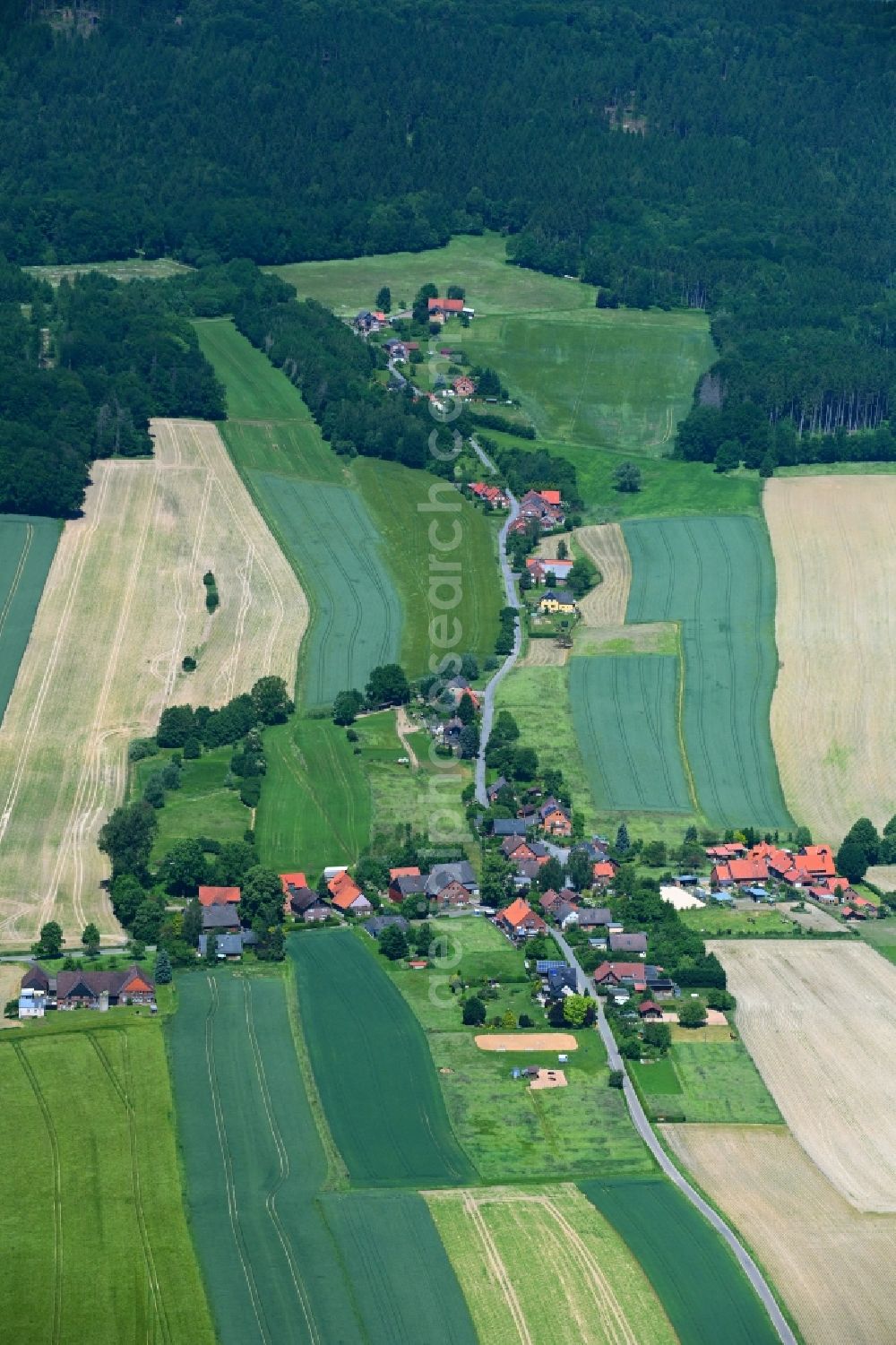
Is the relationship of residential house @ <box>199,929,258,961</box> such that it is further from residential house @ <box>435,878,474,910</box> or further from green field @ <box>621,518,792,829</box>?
green field @ <box>621,518,792,829</box>

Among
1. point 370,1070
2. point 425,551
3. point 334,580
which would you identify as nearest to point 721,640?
point 425,551

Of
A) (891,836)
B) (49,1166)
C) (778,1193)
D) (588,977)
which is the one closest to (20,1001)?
(49,1166)

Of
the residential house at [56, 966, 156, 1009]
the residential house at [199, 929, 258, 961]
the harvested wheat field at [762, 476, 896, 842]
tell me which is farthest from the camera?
the harvested wheat field at [762, 476, 896, 842]

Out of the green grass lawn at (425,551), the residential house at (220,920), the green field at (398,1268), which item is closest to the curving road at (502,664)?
the green grass lawn at (425,551)

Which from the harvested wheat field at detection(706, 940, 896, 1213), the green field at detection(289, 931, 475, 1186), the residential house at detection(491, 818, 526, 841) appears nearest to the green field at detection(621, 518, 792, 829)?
the residential house at detection(491, 818, 526, 841)

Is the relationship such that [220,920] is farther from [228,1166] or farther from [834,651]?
[834,651]
